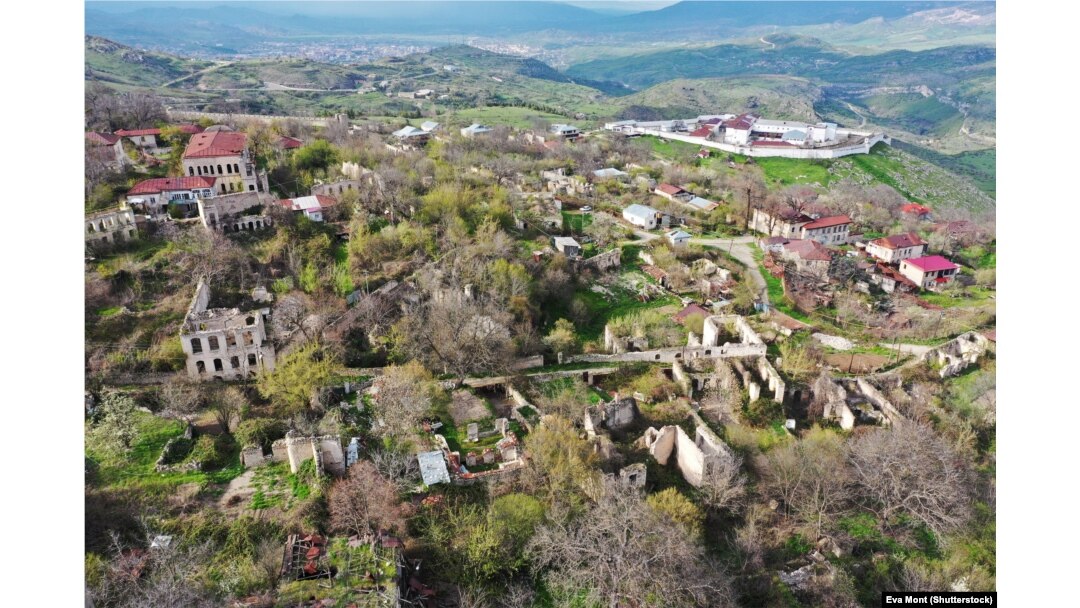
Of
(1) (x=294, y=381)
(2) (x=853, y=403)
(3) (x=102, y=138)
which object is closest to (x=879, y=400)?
(2) (x=853, y=403)

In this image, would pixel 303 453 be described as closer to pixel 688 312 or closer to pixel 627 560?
pixel 627 560

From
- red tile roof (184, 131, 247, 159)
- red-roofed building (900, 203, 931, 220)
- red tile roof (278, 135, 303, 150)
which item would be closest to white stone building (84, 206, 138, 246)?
red tile roof (184, 131, 247, 159)

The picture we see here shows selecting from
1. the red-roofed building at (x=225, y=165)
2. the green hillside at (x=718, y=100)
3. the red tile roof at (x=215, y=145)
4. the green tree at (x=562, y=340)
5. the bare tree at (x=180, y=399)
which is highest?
the green hillside at (x=718, y=100)

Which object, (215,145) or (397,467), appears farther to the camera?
(215,145)

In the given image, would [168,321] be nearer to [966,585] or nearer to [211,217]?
[211,217]

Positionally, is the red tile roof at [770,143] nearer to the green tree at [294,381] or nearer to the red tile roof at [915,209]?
the red tile roof at [915,209]

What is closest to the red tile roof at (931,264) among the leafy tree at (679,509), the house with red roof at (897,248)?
the house with red roof at (897,248)
